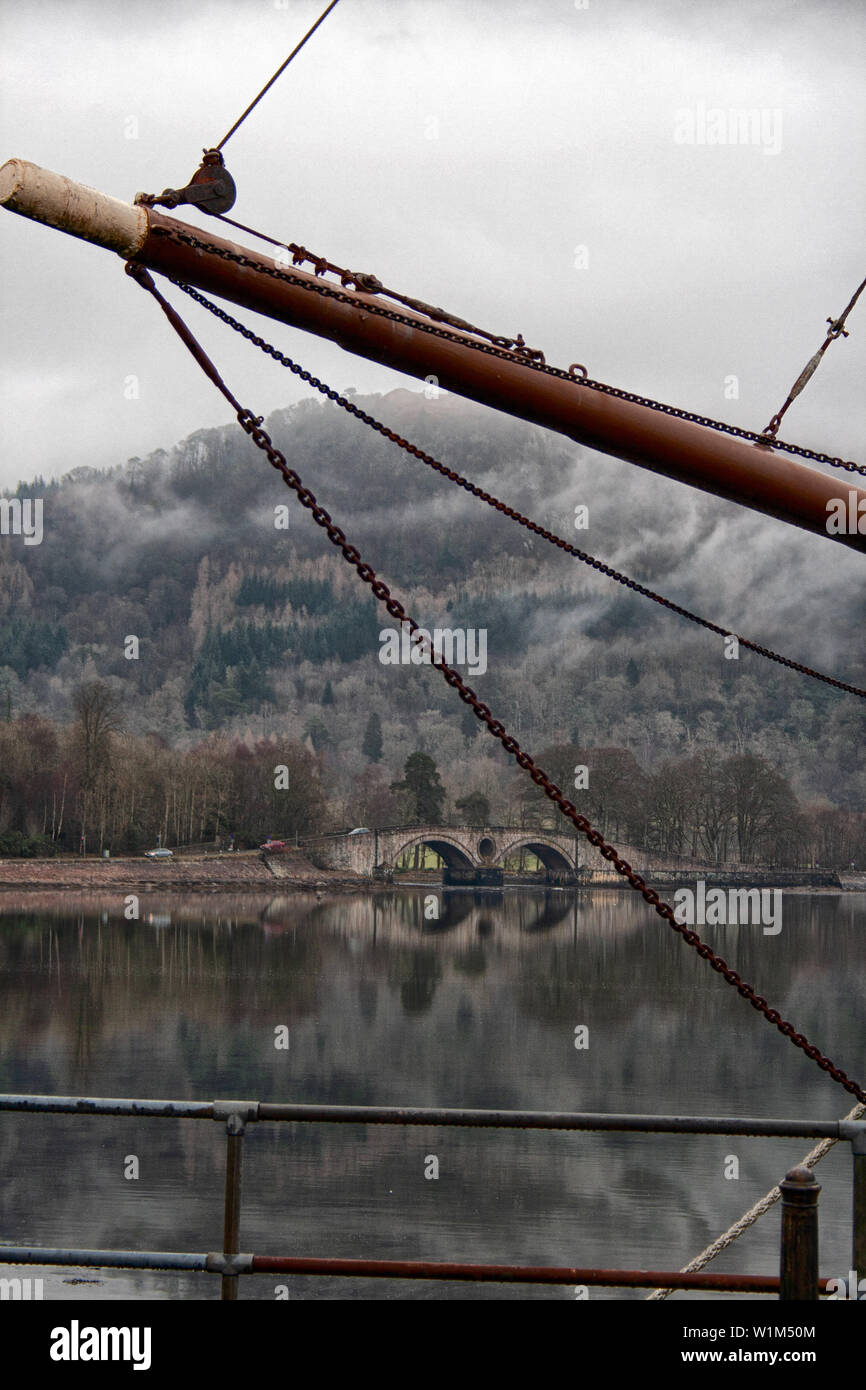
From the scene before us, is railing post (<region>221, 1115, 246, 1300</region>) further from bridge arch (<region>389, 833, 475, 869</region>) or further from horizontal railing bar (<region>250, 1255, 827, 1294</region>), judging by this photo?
bridge arch (<region>389, 833, 475, 869</region>)

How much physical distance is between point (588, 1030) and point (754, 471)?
44.6 m

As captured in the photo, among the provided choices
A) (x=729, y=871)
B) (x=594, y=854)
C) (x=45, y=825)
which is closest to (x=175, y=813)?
(x=45, y=825)

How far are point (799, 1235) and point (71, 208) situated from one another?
553 centimetres

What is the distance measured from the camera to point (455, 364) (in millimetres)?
8062

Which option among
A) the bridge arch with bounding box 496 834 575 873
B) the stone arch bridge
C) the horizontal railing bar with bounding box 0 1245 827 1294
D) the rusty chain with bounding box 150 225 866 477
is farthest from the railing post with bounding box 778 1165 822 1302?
the bridge arch with bounding box 496 834 575 873

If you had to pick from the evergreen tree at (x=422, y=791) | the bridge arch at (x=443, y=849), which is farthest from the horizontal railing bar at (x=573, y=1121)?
the evergreen tree at (x=422, y=791)

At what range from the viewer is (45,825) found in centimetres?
11462

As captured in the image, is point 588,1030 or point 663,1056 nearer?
point 663,1056

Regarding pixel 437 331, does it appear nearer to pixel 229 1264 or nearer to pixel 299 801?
pixel 229 1264

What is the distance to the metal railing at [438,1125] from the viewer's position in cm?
538

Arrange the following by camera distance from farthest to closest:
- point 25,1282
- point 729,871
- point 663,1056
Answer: point 729,871 < point 663,1056 < point 25,1282

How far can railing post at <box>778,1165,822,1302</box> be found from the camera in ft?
16.7
